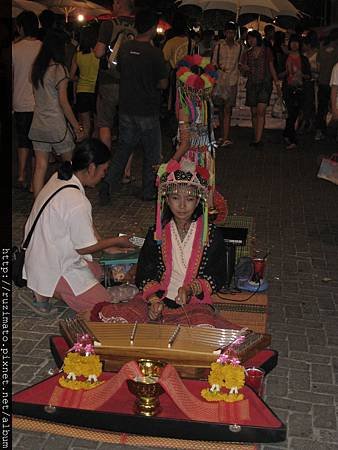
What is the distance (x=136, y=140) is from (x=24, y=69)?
62.3 inches

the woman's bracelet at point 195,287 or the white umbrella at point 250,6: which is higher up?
the white umbrella at point 250,6

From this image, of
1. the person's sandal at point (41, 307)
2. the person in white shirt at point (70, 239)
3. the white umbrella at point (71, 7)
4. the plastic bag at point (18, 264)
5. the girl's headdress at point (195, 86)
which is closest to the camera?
the person in white shirt at point (70, 239)

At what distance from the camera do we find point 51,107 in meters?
7.42

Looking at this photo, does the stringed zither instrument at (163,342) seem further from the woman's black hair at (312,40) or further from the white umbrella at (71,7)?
the white umbrella at (71,7)

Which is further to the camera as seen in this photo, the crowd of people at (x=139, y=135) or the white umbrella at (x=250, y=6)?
the white umbrella at (x=250, y=6)

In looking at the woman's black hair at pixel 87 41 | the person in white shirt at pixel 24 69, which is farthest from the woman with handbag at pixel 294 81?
the person in white shirt at pixel 24 69

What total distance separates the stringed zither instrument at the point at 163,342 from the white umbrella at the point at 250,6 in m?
8.71

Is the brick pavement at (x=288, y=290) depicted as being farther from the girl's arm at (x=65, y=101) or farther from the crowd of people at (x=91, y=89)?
the girl's arm at (x=65, y=101)

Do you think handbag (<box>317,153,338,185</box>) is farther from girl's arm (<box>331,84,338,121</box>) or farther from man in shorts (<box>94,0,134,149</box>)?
man in shorts (<box>94,0,134,149</box>)

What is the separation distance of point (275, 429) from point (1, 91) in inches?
86.0

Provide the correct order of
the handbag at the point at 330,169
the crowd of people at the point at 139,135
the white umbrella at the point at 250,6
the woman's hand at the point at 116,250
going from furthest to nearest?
the white umbrella at the point at 250,6 → the handbag at the point at 330,169 → the woman's hand at the point at 116,250 → the crowd of people at the point at 139,135

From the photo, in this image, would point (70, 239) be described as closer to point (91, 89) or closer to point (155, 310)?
point (155, 310)

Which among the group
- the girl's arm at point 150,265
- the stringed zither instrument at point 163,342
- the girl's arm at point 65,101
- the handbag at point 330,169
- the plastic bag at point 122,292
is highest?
the girl's arm at point 65,101

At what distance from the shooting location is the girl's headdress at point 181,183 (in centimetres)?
452
